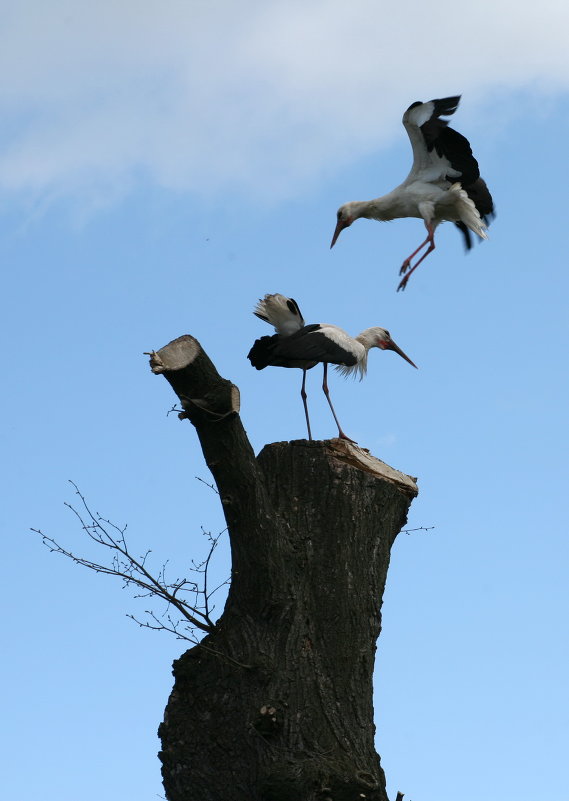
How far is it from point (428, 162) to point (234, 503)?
5544mm

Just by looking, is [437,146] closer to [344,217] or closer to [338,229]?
[344,217]

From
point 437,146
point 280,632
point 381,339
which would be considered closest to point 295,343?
point 381,339

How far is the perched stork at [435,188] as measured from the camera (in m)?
9.49

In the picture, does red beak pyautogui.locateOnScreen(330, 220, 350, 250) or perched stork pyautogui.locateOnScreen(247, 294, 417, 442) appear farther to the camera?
red beak pyautogui.locateOnScreen(330, 220, 350, 250)

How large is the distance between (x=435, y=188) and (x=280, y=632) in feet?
18.7

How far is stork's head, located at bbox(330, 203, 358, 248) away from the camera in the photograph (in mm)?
10320

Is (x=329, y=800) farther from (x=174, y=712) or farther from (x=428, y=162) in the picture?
(x=428, y=162)

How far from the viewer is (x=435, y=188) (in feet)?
32.5

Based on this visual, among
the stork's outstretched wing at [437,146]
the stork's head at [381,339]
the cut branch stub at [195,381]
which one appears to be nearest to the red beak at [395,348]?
the stork's head at [381,339]

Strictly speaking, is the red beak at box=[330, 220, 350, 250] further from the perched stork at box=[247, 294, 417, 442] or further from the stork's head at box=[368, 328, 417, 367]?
the perched stork at box=[247, 294, 417, 442]

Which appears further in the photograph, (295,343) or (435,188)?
(435,188)

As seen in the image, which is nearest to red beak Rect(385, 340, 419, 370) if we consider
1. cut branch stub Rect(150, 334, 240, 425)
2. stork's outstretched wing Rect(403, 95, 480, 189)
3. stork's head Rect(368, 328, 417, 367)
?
stork's head Rect(368, 328, 417, 367)

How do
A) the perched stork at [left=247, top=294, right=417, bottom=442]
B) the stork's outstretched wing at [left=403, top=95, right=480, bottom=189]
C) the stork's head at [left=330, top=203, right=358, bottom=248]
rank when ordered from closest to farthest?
the perched stork at [left=247, top=294, right=417, bottom=442] → the stork's outstretched wing at [left=403, top=95, right=480, bottom=189] → the stork's head at [left=330, top=203, right=358, bottom=248]

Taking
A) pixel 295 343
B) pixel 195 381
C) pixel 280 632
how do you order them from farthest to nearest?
pixel 295 343 < pixel 280 632 < pixel 195 381
